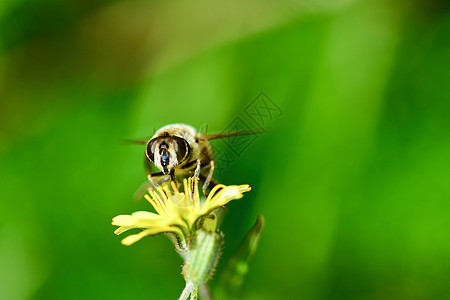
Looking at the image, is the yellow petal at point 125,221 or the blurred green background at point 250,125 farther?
the blurred green background at point 250,125

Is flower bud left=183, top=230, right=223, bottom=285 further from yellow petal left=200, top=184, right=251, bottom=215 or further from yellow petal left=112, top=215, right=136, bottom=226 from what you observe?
yellow petal left=112, top=215, right=136, bottom=226

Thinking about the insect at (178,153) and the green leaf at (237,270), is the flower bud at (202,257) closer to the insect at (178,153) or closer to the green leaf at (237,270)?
the green leaf at (237,270)

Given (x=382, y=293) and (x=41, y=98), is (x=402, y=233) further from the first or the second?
(x=41, y=98)

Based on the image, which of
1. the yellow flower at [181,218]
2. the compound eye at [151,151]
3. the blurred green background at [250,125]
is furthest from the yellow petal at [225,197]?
the blurred green background at [250,125]

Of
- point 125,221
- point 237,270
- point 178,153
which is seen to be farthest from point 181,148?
point 237,270

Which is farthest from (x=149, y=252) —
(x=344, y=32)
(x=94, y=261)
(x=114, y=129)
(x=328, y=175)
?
(x=344, y=32)

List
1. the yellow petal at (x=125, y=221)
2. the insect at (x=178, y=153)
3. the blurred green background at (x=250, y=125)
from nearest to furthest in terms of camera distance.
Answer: the yellow petal at (x=125, y=221)
the insect at (x=178, y=153)
the blurred green background at (x=250, y=125)
